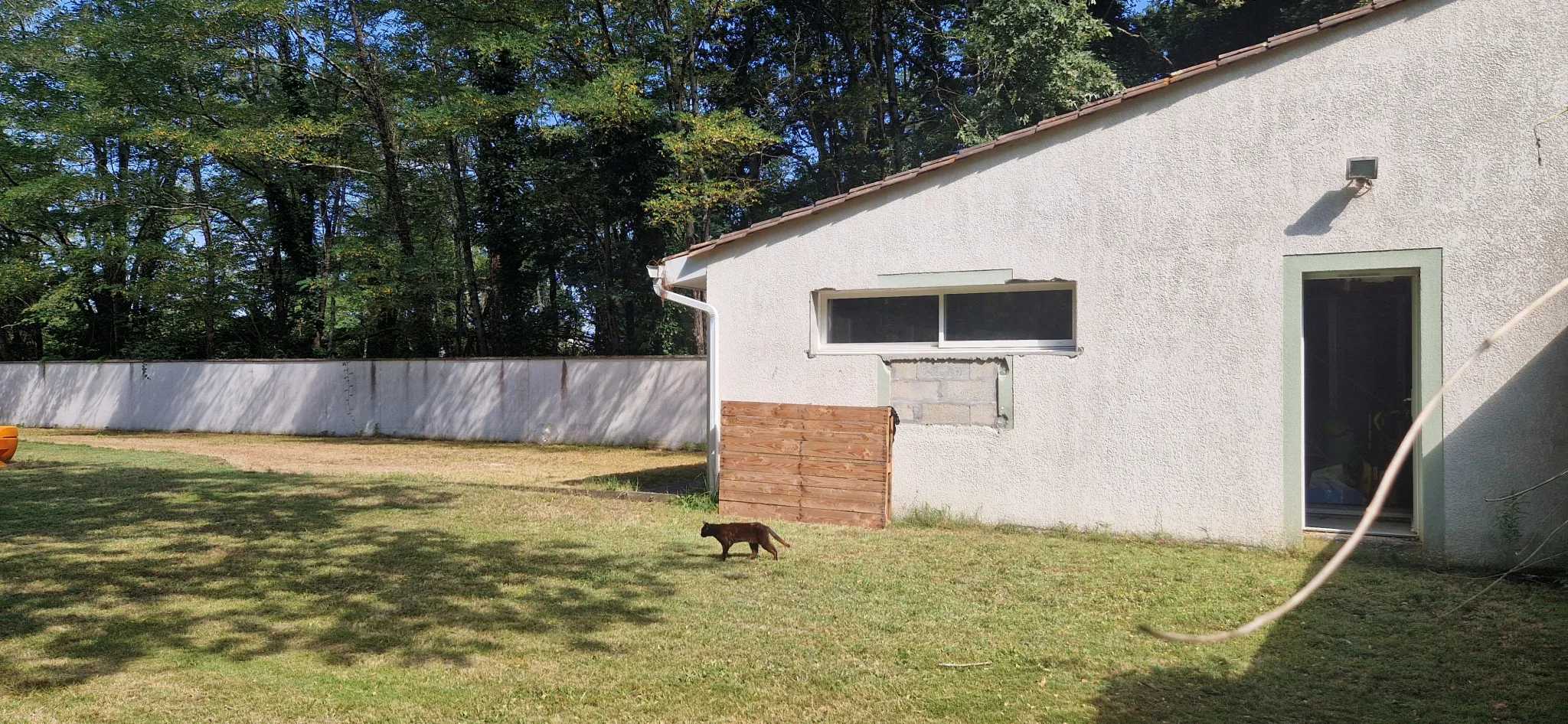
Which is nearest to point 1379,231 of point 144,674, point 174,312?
point 144,674

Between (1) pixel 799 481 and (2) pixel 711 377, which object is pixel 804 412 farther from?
(2) pixel 711 377

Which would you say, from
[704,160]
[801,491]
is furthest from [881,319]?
[704,160]

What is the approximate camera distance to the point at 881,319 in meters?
9.39

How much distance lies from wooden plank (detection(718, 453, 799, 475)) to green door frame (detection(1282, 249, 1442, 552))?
13.9ft

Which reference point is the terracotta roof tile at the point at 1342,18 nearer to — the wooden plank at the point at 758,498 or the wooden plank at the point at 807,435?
the wooden plank at the point at 807,435

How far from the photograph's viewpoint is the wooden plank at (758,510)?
9.36 metres

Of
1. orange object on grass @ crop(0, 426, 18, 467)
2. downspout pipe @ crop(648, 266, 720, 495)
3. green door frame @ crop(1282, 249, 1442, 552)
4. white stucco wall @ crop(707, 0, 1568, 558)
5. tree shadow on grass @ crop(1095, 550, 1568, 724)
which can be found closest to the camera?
tree shadow on grass @ crop(1095, 550, 1568, 724)

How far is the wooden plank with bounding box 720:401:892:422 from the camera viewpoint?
898 centimetres

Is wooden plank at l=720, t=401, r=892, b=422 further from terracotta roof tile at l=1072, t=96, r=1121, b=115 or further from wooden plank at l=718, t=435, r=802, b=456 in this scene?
terracotta roof tile at l=1072, t=96, r=1121, b=115

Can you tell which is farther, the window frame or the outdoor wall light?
the window frame

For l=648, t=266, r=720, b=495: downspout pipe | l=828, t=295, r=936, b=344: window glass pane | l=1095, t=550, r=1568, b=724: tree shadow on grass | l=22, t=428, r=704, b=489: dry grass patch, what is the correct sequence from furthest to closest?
1. l=22, t=428, r=704, b=489: dry grass patch
2. l=648, t=266, r=720, b=495: downspout pipe
3. l=828, t=295, r=936, b=344: window glass pane
4. l=1095, t=550, r=1568, b=724: tree shadow on grass

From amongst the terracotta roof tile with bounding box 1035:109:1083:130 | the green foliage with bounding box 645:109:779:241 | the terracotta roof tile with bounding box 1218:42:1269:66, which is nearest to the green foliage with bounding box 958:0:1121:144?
the green foliage with bounding box 645:109:779:241

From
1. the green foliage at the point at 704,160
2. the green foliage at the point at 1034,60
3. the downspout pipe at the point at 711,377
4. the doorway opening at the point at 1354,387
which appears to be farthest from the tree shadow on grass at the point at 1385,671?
the green foliage at the point at 704,160

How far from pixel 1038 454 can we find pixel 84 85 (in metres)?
26.1
